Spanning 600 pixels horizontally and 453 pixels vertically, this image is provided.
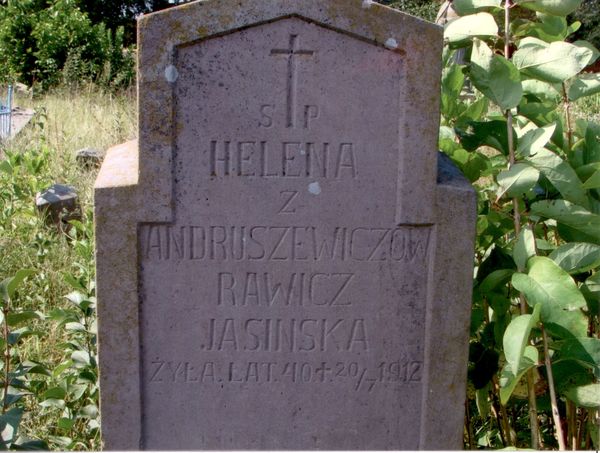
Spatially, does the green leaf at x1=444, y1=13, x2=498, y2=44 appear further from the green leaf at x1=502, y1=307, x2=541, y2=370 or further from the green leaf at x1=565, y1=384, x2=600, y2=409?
the green leaf at x1=565, y1=384, x2=600, y2=409

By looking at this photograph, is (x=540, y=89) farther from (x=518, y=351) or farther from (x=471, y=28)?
(x=518, y=351)

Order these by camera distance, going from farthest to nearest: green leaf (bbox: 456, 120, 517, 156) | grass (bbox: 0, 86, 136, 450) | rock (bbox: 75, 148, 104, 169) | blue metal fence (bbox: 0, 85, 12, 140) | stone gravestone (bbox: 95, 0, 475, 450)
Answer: blue metal fence (bbox: 0, 85, 12, 140) < rock (bbox: 75, 148, 104, 169) < grass (bbox: 0, 86, 136, 450) < green leaf (bbox: 456, 120, 517, 156) < stone gravestone (bbox: 95, 0, 475, 450)

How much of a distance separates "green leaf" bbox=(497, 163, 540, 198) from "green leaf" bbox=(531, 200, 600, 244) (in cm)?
9

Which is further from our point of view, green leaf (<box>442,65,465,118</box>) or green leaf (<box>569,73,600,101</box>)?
green leaf (<box>442,65,465,118</box>)

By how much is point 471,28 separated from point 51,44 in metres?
13.0

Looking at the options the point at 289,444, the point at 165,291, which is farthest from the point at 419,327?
the point at 165,291

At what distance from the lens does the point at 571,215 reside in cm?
233

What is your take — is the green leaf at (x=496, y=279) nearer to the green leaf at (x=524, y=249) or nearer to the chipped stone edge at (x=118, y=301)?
the green leaf at (x=524, y=249)

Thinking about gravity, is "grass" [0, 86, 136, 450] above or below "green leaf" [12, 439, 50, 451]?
above

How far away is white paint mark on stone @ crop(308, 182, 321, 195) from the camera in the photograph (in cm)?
229

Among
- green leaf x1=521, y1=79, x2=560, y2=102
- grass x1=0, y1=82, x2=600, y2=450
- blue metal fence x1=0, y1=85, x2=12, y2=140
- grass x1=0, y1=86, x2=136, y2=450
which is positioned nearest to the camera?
green leaf x1=521, y1=79, x2=560, y2=102

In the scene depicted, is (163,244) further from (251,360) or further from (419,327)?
(419,327)

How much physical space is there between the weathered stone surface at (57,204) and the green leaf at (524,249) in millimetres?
3485

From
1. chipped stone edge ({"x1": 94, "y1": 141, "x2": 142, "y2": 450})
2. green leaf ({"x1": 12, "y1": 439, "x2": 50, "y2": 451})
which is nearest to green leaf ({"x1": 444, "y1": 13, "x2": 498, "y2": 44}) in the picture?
chipped stone edge ({"x1": 94, "y1": 141, "x2": 142, "y2": 450})
